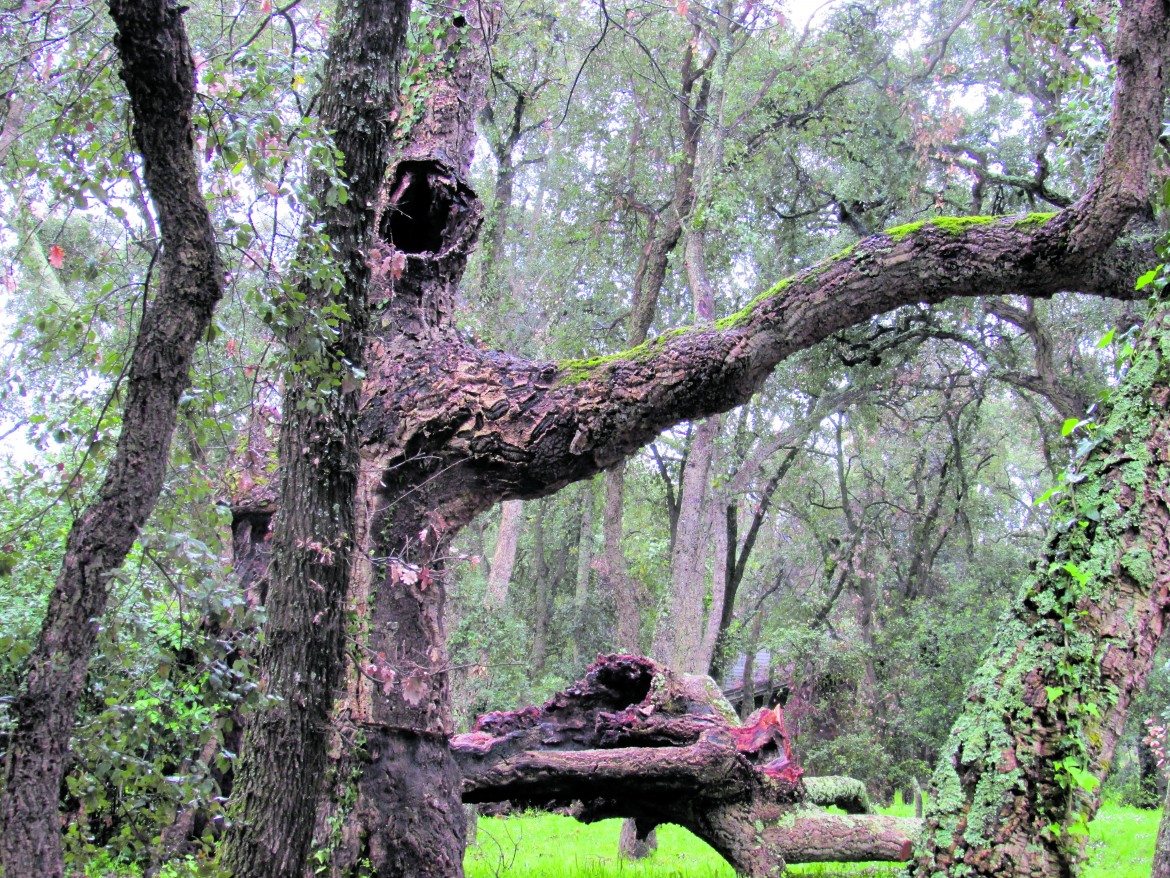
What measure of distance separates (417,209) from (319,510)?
10.0 ft

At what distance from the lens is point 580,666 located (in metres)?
17.4

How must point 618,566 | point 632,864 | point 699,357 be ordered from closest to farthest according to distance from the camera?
1. point 699,357
2. point 632,864
3. point 618,566

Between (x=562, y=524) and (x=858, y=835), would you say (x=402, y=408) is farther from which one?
(x=562, y=524)

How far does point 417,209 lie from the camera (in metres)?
5.88

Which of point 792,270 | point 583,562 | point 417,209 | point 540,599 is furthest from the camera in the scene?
point 540,599

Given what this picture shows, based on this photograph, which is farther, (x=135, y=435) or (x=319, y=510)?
(x=319, y=510)

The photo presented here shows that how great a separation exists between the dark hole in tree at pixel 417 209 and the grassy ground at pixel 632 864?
13.2 feet

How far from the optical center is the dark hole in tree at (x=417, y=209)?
567cm

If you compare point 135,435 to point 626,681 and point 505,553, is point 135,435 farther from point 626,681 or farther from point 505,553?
point 505,553

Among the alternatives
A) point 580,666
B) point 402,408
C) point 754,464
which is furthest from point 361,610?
point 580,666

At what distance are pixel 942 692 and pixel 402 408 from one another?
11231 millimetres

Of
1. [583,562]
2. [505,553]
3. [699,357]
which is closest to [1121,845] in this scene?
[699,357]

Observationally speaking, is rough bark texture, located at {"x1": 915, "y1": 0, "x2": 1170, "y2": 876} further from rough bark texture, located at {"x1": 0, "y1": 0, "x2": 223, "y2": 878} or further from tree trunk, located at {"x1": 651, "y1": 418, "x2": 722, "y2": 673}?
tree trunk, located at {"x1": 651, "y1": 418, "x2": 722, "y2": 673}

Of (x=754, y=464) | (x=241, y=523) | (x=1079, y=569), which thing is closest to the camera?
(x=1079, y=569)
